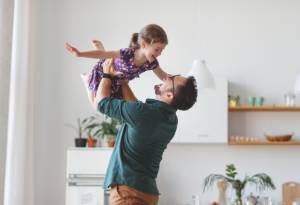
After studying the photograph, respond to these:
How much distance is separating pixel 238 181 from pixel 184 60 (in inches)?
60.8

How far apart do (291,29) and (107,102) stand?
3.75 metres

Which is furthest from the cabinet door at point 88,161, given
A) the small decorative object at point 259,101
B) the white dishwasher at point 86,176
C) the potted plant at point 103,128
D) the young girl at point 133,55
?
the young girl at point 133,55

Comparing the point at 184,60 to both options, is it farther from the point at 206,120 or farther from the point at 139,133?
the point at 139,133

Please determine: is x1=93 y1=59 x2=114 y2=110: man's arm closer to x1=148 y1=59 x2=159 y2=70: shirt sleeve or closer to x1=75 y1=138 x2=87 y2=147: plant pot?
x1=148 y1=59 x2=159 y2=70: shirt sleeve

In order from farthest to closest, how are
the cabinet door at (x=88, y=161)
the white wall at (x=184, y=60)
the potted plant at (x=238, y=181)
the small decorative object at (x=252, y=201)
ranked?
the white wall at (x=184, y=60)
the cabinet door at (x=88, y=161)
the small decorative object at (x=252, y=201)
the potted plant at (x=238, y=181)

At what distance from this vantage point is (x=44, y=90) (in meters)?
5.37

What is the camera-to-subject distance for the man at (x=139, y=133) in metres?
2.00

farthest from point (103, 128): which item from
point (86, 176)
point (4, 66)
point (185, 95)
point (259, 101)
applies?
point (185, 95)

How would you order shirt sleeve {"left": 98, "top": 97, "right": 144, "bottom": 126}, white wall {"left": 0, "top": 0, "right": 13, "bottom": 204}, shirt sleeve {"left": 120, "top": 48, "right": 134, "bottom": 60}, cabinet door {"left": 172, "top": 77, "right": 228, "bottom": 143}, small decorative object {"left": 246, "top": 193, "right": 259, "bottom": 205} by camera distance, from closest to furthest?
shirt sleeve {"left": 98, "top": 97, "right": 144, "bottom": 126}
shirt sleeve {"left": 120, "top": 48, "right": 134, "bottom": 60}
white wall {"left": 0, "top": 0, "right": 13, "bottom": 204}
small decorative object {"left": 246, "top": 193, "right": 259, "bottom": 205}
cabinet door {"left": 172, "top": 77, "right": 228, "bottom": 143}

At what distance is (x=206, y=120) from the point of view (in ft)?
16.1

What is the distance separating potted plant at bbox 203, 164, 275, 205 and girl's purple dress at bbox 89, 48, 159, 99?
7.98ft

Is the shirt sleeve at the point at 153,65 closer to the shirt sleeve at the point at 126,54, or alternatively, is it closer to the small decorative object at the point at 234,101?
the shirt sleeve at the point at 126,54

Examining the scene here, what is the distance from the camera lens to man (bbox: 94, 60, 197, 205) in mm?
1995

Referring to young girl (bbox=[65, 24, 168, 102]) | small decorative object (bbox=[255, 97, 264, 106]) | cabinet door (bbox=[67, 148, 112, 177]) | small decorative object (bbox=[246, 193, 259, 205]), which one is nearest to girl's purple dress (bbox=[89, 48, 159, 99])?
young girl (bbox=[65, 24, 168, 102])
